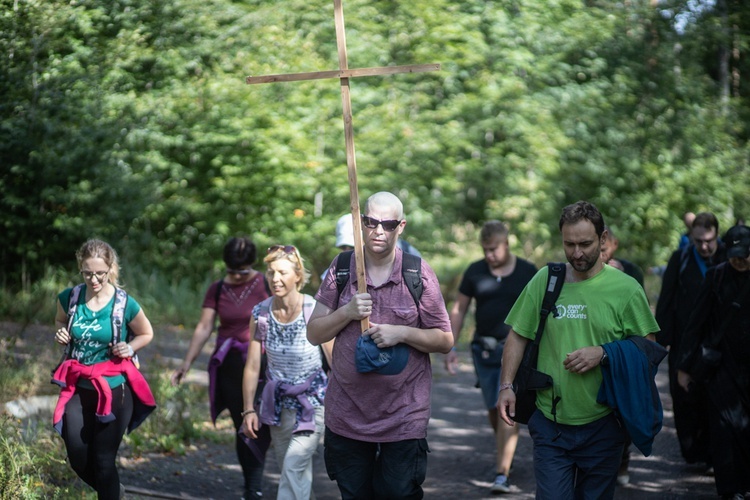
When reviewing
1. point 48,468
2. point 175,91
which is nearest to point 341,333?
point 48,468

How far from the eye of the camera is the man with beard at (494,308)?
7.00 meters

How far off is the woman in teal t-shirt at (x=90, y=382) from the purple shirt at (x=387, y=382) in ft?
5.13

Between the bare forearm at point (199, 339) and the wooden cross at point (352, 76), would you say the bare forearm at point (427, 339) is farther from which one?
the bare forearm at point (199, 339)

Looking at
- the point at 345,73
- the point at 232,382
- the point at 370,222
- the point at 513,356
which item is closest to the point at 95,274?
the point at 232,382

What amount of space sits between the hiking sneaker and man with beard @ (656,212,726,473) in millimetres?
1516

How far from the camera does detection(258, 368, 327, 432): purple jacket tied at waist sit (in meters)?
5.54

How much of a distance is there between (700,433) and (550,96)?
43.5 ft

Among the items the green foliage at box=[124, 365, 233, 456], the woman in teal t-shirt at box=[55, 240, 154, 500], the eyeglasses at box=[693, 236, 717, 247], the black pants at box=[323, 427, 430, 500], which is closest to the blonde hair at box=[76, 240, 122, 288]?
Result: the woman in teal t-shirt at box=[55, 240, 154, 500]

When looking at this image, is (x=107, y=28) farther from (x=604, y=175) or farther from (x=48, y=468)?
(x=604, y=175)

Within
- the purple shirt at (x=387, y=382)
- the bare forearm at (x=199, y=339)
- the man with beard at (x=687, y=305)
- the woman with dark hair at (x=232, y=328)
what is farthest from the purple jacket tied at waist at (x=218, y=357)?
the man with beard at (x=687, y=305)

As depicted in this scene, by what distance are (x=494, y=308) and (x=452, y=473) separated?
1548 mm

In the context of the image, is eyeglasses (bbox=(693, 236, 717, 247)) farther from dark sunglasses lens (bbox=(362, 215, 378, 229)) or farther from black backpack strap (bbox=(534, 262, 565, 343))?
dark sunglasses lens (bbox=(362, 215, 378, 229))

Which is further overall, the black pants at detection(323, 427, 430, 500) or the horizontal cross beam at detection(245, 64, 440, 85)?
the black pants at detection(323, 427, 430, 500)

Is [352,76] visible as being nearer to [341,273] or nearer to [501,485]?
[341,273]
